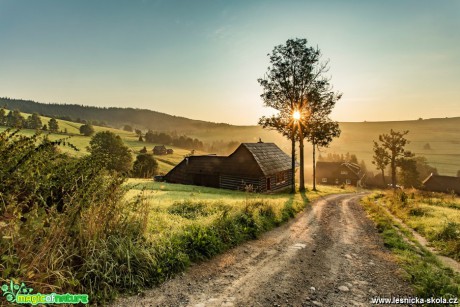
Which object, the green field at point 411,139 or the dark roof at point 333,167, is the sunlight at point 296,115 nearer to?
the dark roof at point 333,167

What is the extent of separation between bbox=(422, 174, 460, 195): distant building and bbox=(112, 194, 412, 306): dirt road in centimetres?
6418

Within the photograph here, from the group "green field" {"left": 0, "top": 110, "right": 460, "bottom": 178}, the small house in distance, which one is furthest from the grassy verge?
"green field" {"left": 0, "top": 110, "right": 460, "bottom": 178}

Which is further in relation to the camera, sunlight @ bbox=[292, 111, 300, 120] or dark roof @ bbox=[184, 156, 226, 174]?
dark roof @ bbox=[184, 156, 226, 174]

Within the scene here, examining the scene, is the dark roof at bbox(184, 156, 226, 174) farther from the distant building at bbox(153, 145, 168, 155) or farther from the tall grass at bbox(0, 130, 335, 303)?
the distant building at bbox(153, 145, 168, 155)

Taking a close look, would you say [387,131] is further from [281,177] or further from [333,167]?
[281,177]

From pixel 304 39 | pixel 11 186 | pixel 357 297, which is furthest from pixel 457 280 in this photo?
pixel 304 39

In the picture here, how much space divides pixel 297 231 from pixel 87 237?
7862 mm

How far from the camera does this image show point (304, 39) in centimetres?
2597

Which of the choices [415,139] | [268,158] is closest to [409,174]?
[268,158]

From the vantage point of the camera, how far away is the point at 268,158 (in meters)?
→ 34.3

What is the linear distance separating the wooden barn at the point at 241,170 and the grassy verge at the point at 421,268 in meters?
20.6

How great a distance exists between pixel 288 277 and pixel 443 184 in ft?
230

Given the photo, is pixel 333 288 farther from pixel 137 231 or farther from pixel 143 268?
pixel 137 231

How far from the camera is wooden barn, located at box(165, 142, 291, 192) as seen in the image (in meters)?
31.3
